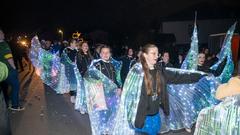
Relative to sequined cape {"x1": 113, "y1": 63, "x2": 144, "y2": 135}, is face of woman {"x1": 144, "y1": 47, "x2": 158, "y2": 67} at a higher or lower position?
higher

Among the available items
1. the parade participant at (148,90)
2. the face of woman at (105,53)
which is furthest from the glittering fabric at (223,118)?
the face of woman at (105,53)

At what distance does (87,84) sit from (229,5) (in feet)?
130

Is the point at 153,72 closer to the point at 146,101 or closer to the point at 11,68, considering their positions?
the point at 146,101

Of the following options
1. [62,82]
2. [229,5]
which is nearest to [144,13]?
[229,5]

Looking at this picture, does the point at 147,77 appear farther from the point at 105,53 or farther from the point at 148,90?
the point at 105,53

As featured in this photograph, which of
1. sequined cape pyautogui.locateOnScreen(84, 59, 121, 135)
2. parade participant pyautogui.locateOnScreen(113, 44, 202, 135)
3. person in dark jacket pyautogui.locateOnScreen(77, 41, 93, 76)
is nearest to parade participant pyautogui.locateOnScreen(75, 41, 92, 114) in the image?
person in dark jacket pyautogui.locateOnScreen(77, 41, 93, 76)

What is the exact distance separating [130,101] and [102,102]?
5.94 ft

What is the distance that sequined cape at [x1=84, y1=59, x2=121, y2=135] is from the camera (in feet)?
23.3

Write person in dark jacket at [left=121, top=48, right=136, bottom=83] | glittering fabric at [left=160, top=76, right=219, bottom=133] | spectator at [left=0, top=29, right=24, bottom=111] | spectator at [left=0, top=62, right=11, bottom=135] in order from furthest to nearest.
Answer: person in dark jacket at [left=121, top=48, right=136, bottom=83], spectator at [left=0, top=29, right=24, bottom=111], glittering fabric at [left=160, top=76, right=219, bottom=133], spectator at [left=0, top=62, right=11, bottom=135]

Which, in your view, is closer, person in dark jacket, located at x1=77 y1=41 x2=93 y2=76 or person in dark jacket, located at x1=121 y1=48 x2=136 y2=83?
person in dark jacket, located at x1=77 y1=41 x2=93 y2=76

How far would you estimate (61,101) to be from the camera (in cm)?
1085

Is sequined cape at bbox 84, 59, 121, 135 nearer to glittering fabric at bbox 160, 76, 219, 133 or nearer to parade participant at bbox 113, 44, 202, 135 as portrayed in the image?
glittering fabric at bbox 160, 76, 219, 133

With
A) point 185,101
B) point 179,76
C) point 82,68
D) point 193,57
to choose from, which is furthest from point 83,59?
point 179,76

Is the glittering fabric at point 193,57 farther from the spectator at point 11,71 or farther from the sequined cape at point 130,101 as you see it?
the spectator at point 11,71
